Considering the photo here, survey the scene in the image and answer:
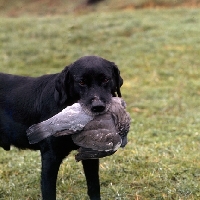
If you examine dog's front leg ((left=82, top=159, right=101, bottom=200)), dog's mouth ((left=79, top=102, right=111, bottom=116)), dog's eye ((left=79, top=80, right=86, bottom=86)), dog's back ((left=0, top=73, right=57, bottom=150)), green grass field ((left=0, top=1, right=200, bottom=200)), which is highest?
dog's eye ((left=79, top=80, right=86, bottom=86))

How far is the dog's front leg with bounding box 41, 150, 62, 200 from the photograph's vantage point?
4016 mm

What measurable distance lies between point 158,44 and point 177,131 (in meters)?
6.47

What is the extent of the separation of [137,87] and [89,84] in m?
6.87

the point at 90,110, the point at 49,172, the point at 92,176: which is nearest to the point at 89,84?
the point at 90,110

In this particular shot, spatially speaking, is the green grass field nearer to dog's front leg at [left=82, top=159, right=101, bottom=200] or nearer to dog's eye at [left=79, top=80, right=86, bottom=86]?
dog's front leg at [left=82, top=159, right=101, bottom=200]

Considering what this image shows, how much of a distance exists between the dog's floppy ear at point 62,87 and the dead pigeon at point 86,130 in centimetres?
21

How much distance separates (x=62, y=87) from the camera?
3.89 m

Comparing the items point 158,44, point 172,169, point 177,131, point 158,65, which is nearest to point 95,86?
point 172,169

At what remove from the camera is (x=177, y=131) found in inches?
289

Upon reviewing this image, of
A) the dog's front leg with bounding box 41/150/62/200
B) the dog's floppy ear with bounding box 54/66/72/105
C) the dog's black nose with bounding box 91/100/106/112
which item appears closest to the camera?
the dog's black nose with bounding box 91/100/106/112

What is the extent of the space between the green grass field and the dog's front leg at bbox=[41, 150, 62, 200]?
75 cm

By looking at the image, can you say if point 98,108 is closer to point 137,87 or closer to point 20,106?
point 20,106

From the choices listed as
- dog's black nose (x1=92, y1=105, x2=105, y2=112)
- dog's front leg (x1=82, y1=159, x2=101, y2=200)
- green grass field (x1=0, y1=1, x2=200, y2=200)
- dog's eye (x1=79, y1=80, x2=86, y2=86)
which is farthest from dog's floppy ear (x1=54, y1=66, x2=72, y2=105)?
green grass field (x1=0, y1=1, x2=200, y2=200)

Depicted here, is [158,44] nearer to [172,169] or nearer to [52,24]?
[52,24]
